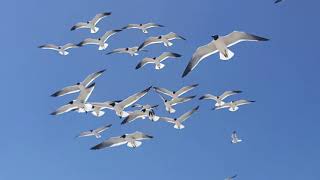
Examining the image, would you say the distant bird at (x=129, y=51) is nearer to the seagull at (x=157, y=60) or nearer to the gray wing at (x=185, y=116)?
the seagull at (x=157, y=60)

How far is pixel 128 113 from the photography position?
28797 mm

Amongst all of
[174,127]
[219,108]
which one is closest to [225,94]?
[219,108]

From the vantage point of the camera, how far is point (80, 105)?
28.5 meters

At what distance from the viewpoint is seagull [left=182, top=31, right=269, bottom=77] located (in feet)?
63.8

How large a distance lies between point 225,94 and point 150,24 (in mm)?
5593

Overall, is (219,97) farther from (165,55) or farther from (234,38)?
(234,38)

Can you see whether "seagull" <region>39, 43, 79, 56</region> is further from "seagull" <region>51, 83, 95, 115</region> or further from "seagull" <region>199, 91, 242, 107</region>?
"seagull" <region>199, 91, 242, 107</region>

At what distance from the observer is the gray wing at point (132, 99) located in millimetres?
27955

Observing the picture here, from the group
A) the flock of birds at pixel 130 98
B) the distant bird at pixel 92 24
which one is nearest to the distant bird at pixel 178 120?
the flock of birds at pixel 130 98

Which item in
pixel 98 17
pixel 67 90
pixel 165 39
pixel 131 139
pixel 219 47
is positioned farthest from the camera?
pixel 98 17

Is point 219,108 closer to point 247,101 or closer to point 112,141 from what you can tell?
point 247,101

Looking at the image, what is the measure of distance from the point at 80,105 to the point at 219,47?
419 inches

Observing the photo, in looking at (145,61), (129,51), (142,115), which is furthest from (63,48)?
(142,115)

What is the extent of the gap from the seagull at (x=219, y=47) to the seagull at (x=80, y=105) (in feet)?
31.5
